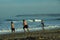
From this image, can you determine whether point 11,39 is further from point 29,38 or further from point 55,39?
point 55,39

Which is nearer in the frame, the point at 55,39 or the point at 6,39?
the point at 55,39

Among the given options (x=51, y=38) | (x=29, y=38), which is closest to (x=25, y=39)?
(x=29, y=38)

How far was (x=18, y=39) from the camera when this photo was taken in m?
35.4

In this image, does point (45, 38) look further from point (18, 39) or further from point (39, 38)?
point (18, 39)

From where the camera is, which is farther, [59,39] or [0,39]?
[0,39]

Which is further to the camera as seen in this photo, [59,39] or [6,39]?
[6,39]

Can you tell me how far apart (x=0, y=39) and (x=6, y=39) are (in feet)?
2.80

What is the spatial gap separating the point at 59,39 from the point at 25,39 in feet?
12.0

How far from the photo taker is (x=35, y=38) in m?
34.5

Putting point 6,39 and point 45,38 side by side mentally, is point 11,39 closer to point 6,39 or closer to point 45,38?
point 6,39

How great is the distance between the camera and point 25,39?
3447 centimetres

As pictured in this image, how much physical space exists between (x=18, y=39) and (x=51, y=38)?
12.2ft

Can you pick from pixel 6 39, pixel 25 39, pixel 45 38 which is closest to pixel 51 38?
pixel 45 38

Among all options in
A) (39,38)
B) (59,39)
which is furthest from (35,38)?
(59,39)
